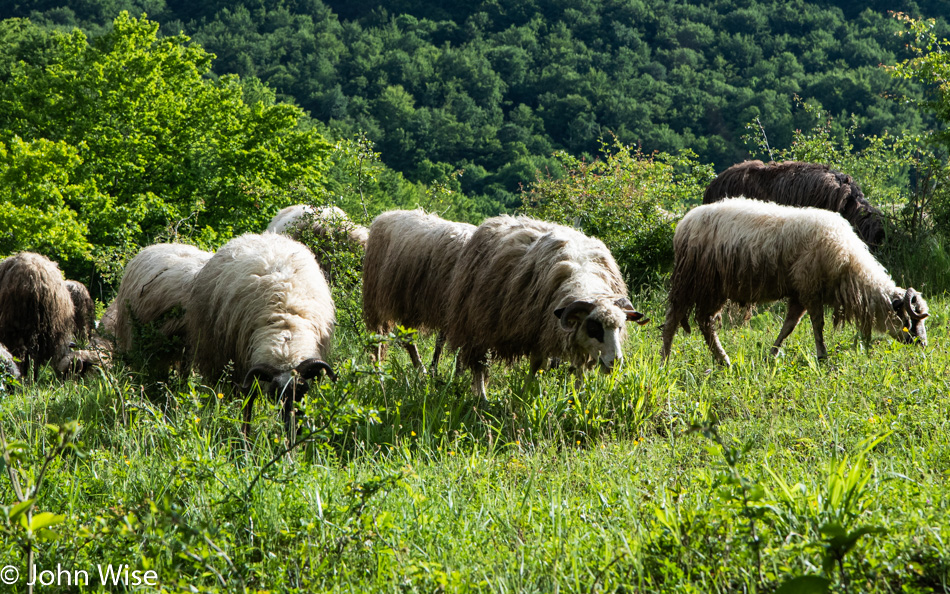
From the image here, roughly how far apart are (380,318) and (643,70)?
48.2m

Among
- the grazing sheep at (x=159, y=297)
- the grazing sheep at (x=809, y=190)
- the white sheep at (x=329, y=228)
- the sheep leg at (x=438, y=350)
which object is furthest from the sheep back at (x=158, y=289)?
the grazing sheep at (x=809, y=190)

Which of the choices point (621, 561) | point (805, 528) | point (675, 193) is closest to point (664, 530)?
point (621, 561)

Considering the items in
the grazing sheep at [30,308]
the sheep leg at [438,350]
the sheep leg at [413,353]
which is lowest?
the grazing sheep at [30,308]

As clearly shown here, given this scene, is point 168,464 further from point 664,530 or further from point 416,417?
point 664,530

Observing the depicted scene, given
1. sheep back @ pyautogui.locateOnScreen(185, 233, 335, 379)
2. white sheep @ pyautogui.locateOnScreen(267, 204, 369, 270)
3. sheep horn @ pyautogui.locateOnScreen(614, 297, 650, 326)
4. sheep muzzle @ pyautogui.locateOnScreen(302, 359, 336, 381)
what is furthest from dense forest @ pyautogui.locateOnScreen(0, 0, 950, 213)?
sheep muzzle @ pyautogui.locateOnScreen(302, 359, 336, 381)

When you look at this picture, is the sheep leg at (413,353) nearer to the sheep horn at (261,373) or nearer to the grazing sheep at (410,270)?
the grazing sheep at (410,270)

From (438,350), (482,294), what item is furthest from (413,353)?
(482,294)

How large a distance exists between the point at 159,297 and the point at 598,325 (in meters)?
4.48

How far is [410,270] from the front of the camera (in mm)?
7496

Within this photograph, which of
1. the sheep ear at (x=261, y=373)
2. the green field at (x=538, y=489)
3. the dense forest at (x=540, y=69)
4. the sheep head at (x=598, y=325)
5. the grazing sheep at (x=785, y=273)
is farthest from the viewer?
the dense forest at (x=540, y=69)

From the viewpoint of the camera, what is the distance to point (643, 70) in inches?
2025

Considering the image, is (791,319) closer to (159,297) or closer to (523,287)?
(523,287)

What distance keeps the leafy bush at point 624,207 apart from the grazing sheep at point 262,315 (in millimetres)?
4790

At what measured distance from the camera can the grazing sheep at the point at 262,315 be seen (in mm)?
5246
